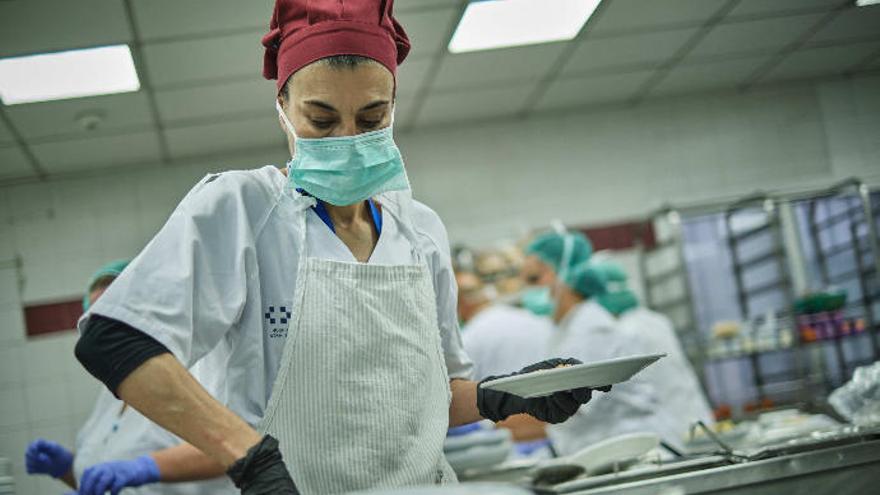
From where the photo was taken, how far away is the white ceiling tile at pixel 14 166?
2.29m

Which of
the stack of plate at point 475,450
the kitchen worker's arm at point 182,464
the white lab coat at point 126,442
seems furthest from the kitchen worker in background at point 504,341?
the kitchen worker's arm at point 182,464

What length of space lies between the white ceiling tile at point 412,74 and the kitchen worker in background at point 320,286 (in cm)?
301

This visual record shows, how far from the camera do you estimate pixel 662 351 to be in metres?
3.93

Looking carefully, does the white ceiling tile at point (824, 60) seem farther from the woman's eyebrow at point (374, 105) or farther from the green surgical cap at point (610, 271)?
the woman's eyebrow at point (374, 105)

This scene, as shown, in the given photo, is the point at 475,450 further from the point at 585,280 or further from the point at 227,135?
the point at 227,135

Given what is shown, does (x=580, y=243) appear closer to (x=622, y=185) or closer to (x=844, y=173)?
(x=844, y=173)

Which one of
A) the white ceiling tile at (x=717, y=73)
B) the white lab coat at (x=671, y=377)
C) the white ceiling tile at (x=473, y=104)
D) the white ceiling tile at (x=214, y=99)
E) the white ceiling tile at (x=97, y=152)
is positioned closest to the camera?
the white ceiling tile at (x=97, y=152)

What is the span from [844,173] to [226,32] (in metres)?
2.82

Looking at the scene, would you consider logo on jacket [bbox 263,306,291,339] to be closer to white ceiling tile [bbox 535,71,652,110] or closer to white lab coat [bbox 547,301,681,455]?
white lab coat [bbox 547,301,681,455]

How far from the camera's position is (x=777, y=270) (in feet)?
18.5

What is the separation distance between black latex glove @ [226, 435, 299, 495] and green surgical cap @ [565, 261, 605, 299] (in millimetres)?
3141

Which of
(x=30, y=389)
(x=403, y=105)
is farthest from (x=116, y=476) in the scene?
(x=403, y=105)

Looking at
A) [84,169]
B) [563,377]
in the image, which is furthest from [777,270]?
[563,377]

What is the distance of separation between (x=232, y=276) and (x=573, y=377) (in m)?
0.57
